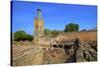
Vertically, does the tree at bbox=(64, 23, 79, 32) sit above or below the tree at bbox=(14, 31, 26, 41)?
above

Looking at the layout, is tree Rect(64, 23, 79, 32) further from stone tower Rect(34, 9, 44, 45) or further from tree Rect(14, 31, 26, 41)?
tree Rect(14, 31, 26, 41)

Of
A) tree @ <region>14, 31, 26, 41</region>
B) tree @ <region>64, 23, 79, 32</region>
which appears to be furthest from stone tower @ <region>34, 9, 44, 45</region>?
tree @ <region>64, 23, 79, 32</region>

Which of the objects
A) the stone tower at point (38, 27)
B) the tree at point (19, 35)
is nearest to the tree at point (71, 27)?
the stone tower at point (38, 27)

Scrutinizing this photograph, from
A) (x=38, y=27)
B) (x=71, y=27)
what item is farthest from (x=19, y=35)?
(x=71, y=27)

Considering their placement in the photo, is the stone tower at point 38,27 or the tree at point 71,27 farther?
the tree at point 71,27

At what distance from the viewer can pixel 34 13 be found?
2.56 meters

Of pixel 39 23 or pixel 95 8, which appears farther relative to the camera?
pixel 95 8

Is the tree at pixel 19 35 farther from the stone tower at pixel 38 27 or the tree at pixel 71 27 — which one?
the tree at pixel 71 27

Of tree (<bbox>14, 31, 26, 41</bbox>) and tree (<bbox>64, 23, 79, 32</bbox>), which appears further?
tree (<bbox>64, 23, 79, 32</bbox>)

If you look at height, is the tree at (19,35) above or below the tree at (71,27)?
below

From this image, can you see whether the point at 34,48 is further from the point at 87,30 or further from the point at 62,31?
the point at 87,30

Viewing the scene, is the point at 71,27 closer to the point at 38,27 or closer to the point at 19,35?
the point at 38,27

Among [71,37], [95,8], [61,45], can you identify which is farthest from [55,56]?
[95,8]
